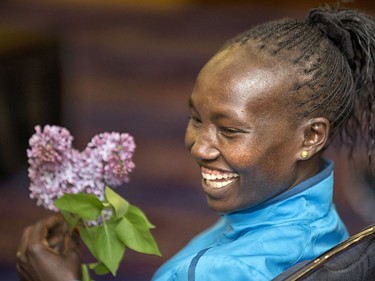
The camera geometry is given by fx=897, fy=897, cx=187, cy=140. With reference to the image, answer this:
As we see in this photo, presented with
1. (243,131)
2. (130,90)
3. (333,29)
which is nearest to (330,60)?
(333,29)

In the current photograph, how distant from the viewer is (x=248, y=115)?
1.56 metres

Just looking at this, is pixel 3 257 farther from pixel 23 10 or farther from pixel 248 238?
pixel 23 10

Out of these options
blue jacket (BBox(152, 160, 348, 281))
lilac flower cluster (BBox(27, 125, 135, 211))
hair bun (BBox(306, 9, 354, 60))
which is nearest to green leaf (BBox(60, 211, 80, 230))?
lilac flower cluster (BBox(27, 125, 135, 211))

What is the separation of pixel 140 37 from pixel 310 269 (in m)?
5.50

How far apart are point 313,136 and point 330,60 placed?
0.14 metres

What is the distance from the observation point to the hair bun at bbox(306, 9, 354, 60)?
170 cm

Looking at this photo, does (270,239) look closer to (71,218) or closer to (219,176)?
(219,176)

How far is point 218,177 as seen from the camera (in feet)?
5.29

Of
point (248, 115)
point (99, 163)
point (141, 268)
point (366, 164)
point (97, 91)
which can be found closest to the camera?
point (248, 115)

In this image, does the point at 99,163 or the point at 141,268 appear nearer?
the point at 99,163

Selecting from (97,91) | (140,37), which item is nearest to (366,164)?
(97,91)

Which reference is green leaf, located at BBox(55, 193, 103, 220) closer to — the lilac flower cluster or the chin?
the lilac flower cluster

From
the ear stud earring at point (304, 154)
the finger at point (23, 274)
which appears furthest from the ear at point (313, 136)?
the finger at point (23, 274)

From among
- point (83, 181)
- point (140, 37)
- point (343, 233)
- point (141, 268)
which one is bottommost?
point (141, 268)
